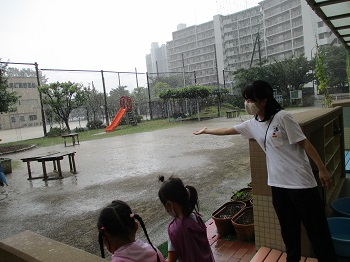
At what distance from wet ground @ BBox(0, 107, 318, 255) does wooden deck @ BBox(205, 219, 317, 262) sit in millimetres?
691

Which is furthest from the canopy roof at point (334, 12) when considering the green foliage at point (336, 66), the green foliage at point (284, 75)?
the green foliage at point (336, 66)

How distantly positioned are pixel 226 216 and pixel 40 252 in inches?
91.4

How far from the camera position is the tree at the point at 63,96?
19609 millimetres

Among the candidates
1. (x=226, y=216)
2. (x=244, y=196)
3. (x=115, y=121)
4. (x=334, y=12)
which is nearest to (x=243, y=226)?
(x=226, y=216)

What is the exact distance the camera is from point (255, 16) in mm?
67375

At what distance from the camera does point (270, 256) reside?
97.5 inches

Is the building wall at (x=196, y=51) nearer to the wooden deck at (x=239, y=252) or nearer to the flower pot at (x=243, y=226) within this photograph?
the flower pot at (x=243, y=226)

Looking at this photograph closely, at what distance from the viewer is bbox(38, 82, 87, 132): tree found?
19.6m

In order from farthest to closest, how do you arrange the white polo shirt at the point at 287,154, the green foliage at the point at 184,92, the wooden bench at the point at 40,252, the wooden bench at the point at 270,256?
the green foliage at the point at 184,92
the wooden bench at the point at 270,256
the white polo shirt at the point at 287,154
the wooden bench at the point at 40,252

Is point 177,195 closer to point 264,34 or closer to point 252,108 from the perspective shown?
point 252,108

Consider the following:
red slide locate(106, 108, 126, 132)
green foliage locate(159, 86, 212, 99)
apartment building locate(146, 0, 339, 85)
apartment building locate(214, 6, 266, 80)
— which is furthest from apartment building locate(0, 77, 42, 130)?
apartment building locate(214, 6, 266, 80)

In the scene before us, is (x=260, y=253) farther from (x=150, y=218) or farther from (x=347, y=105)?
(x=347, y=105)

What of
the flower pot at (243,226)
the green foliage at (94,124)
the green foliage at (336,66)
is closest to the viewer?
the flower pot at (243,226)

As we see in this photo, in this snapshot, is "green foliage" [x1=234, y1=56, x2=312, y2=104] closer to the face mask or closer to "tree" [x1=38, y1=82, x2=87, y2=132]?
"tree" [x1=38, y1=82, x2=87, y2=132]
